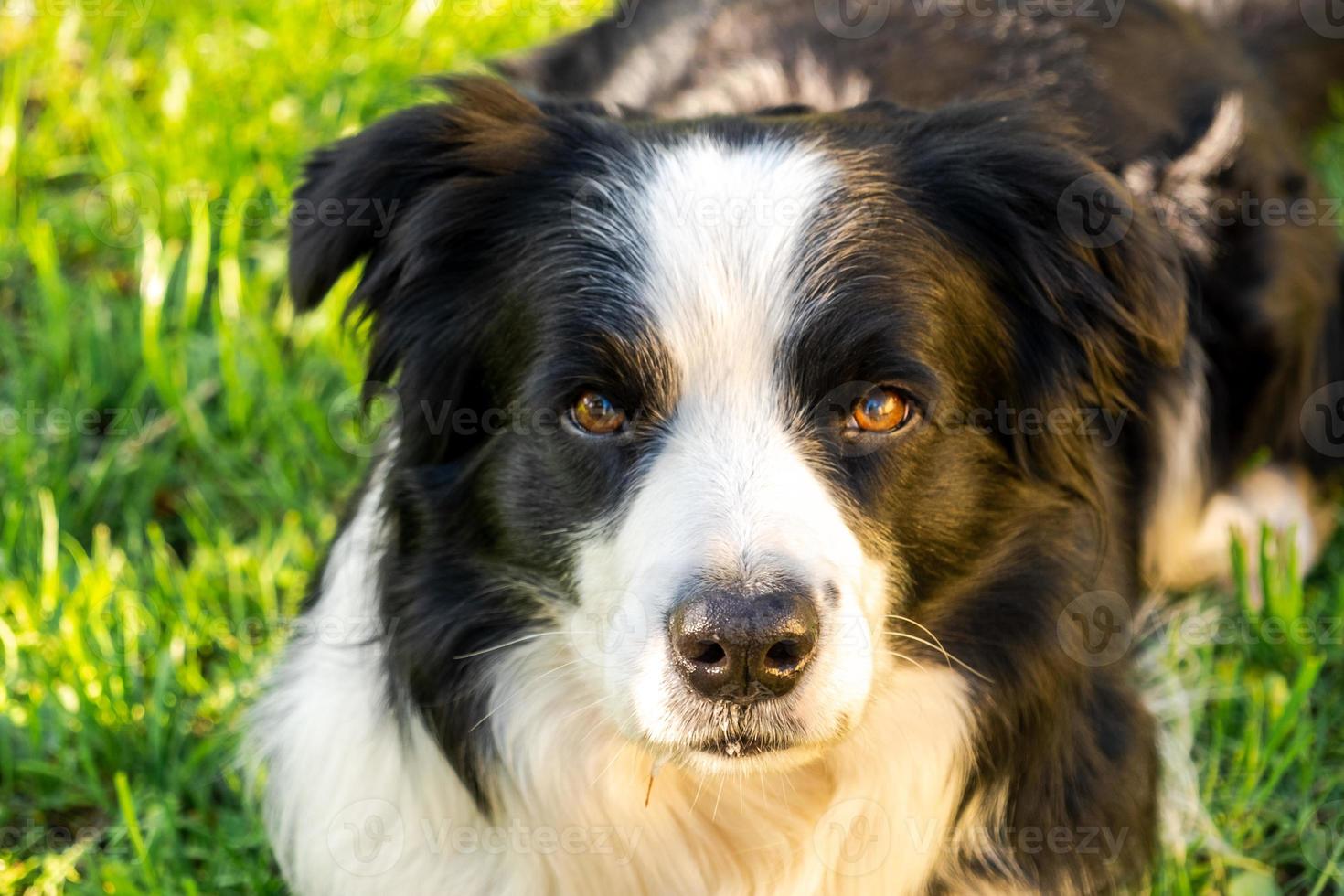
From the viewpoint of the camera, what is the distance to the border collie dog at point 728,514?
8.80 feet

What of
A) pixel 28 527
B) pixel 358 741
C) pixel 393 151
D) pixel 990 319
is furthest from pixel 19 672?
pixel 990 319

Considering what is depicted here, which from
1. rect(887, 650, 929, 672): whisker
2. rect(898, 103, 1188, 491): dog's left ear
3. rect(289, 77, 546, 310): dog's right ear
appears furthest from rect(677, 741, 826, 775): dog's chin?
rect(289, 77, 546, 310): dog's right ear

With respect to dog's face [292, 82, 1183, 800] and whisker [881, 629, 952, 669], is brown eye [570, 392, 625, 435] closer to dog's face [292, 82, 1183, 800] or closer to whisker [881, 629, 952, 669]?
dog's face [292, 82, 1183, 800]

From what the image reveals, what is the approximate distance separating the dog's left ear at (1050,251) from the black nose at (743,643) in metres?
0.80

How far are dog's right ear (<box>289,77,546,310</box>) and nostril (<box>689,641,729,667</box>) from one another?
109cm

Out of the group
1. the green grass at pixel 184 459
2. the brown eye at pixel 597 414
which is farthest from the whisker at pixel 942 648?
the green grass at pixel 184 459

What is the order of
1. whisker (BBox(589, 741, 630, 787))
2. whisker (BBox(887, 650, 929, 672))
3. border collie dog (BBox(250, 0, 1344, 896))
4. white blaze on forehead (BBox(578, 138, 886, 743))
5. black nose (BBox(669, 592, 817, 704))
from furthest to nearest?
whisker (BBox(589, 741, 630, 787)) → whisker (BBox(887, 650, 929, 672)) → border collie dog (BBox(250, 0, 1344, 896)) → white blaze on forehead (BBox(578, 138, 886, 743)) → black nose (BBox(669, 592, 817, 704))

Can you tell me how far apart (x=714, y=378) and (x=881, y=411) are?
32 cm

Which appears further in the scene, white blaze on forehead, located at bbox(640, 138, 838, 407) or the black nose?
white blaze on forehead, located at bbox(640, 138, 838, 407)

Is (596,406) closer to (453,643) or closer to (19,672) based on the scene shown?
(453,643)

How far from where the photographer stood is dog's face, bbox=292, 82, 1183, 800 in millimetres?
2600

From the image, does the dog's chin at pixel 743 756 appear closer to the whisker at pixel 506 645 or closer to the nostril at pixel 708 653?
the nostril at pixel 708 653

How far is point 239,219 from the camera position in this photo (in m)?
5.14

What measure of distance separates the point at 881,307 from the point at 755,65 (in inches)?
58.6
